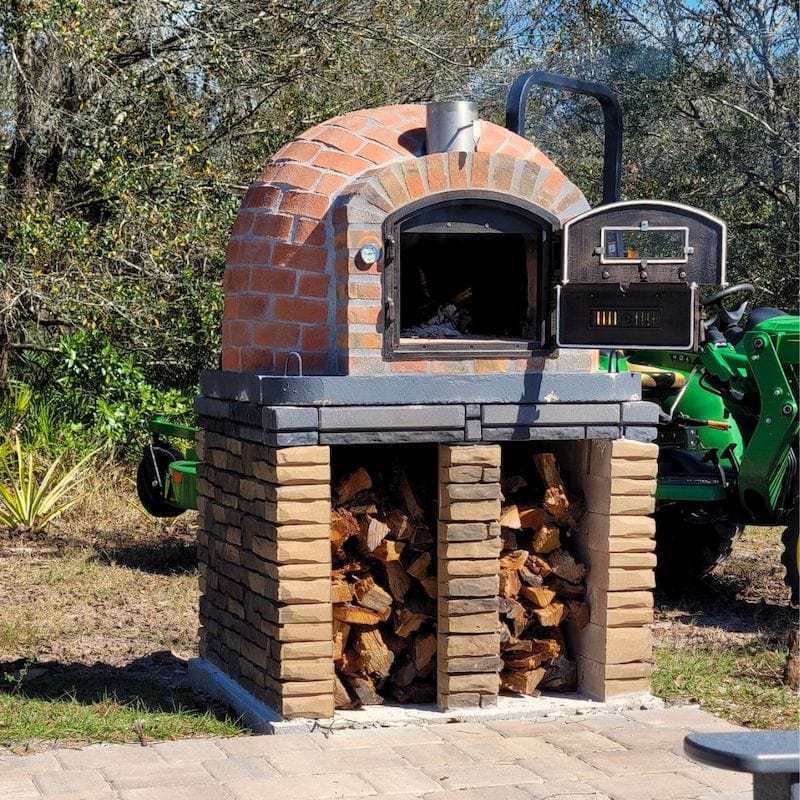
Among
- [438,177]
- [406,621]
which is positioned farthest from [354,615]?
[438,177]

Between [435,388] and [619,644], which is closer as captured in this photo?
[435,388]

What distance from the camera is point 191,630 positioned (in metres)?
6.90

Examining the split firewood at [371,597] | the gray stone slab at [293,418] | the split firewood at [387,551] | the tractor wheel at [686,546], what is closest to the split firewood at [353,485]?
the split firewood at [387,551]

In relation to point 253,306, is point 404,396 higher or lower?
lower

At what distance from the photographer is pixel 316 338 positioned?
4.98 meters

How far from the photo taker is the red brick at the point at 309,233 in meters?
4.94

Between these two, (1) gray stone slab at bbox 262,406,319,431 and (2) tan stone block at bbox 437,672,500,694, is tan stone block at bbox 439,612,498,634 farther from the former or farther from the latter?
(1) gray stone slab at bbox 262,406,319,431

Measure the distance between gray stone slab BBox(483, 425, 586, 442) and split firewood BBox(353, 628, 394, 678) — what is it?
923 millimetres

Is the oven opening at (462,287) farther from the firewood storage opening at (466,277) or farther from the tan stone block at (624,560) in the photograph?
the tan stone block at (624,560)

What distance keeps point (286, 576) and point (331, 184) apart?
1525mm

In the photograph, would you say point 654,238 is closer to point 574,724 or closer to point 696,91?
point 696,91

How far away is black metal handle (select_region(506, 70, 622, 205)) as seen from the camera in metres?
5.66

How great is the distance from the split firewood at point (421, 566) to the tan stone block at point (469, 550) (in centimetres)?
19

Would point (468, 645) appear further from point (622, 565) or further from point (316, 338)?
point (316, 338)
